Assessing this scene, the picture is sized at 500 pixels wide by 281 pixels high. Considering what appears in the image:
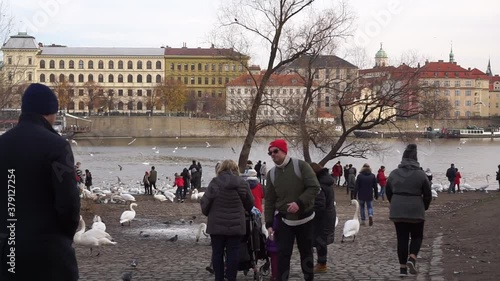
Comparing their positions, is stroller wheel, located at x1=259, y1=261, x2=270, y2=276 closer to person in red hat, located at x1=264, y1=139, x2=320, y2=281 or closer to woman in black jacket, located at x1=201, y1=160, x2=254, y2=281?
woman in black jacket, located at x1=201, y1=160, x2=254, y2=281

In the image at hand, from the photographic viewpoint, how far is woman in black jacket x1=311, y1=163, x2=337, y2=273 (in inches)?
398

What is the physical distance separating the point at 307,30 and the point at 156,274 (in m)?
20.8

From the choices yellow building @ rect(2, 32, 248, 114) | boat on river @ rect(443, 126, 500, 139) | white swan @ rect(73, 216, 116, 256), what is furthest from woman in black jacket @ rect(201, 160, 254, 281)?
yellow building @ rect(2, 32, 248, 114)

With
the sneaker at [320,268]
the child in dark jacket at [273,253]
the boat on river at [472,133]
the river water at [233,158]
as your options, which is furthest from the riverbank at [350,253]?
the boat on river at [472,133]

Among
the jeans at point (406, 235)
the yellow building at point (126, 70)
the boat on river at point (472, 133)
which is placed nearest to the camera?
the jeans at point (406, 235)

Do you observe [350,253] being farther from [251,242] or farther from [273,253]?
[251,242]

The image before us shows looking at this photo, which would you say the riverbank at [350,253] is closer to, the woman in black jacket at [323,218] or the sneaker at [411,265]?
the sneaker at [411,265]

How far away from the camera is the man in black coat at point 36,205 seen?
14.9 feet

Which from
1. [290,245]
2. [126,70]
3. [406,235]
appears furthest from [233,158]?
[126,70]

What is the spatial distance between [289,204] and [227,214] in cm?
89

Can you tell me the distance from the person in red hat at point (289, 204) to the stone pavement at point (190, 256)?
4.69 feet

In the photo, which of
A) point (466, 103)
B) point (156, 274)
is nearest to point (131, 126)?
point (466, 103)

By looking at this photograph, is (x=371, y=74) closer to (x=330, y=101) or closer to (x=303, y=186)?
(x=330, y=101)

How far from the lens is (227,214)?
28.6 feet
